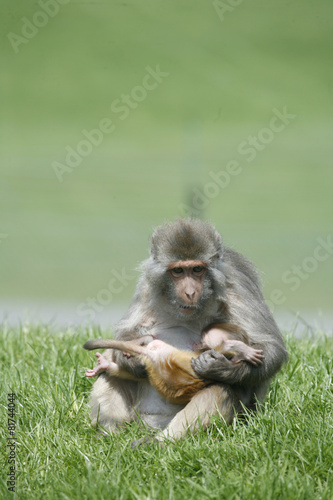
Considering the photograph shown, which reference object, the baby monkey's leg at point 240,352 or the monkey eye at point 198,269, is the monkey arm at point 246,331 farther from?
the monkey eye at point 198,269

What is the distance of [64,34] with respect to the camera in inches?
475

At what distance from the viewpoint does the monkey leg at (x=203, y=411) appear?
4.94 m

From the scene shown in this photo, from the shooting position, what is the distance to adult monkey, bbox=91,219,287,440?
5070mm

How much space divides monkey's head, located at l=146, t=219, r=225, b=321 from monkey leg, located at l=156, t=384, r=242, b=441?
59 centimetres

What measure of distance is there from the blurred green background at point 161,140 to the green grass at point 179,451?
17.5 ft

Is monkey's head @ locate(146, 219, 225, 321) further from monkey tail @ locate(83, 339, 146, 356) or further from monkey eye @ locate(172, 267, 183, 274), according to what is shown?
monkey tail @ locate(83, 339, 146, 356)

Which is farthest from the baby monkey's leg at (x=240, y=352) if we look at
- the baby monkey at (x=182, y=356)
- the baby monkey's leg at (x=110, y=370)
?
the baby monkey's leg at (x=110, y=370)

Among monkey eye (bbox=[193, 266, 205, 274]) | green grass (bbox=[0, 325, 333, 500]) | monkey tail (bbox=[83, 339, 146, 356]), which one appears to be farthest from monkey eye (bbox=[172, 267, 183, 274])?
green grass (bbox=[0, 325, 333, 500])

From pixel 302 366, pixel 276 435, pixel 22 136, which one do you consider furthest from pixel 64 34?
pixel 276 435

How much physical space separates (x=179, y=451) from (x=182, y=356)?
854 millimetres

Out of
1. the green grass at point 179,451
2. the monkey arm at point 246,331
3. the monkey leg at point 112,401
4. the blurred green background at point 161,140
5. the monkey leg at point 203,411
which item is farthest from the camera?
the blurred green background at point 161,140

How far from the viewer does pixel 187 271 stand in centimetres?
523

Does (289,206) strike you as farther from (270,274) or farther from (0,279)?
(0,279)

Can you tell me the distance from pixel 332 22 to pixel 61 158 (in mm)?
5924
